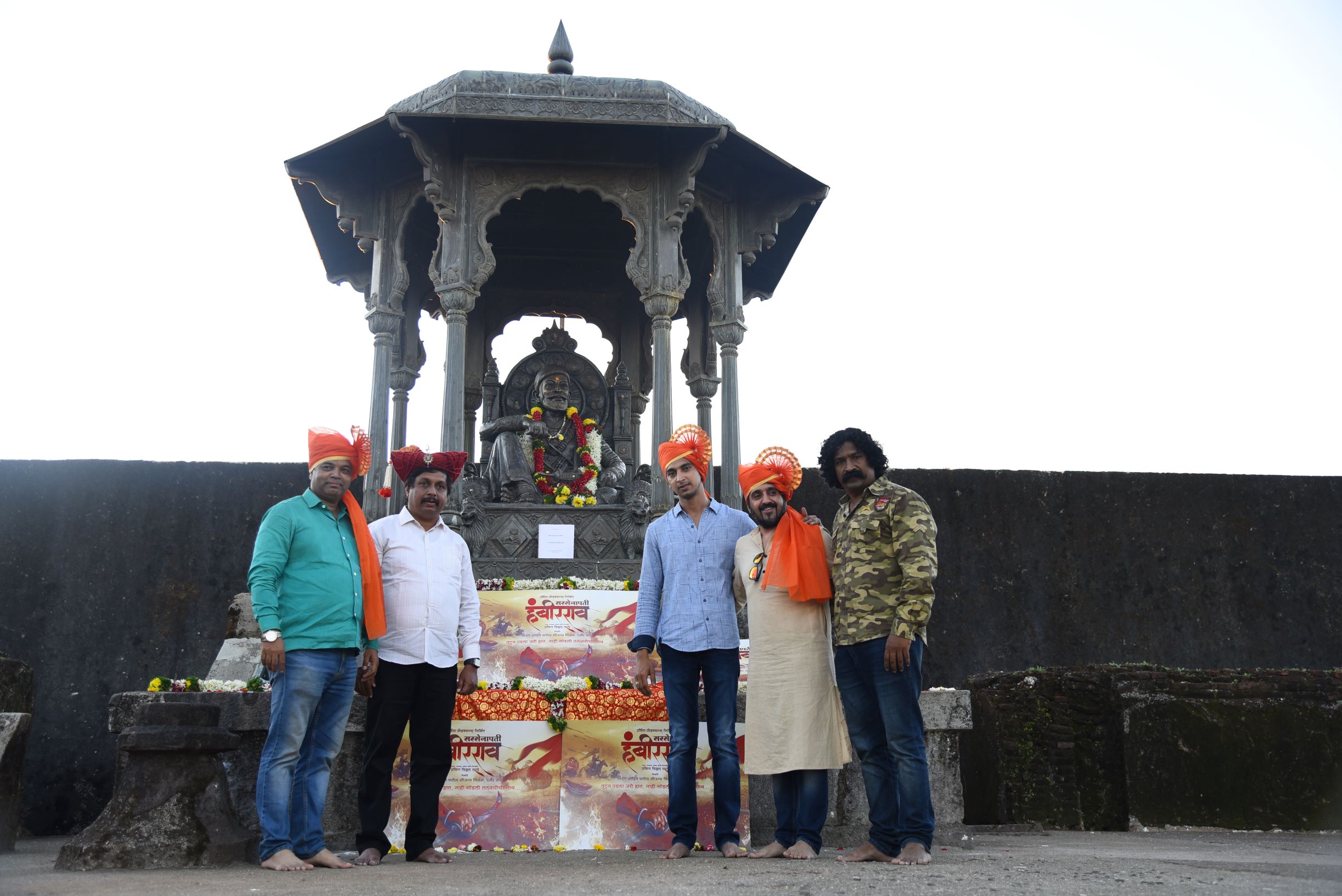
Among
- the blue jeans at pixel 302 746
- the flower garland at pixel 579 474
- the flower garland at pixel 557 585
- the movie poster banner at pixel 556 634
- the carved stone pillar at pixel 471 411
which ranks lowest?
the blue jeans at pixel 302 746

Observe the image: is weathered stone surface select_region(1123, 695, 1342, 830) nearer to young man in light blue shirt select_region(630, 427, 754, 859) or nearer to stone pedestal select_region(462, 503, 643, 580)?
young man in light blue shirt select_region(630, 427, 754, 859)

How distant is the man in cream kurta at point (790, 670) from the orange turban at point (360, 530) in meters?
1.72

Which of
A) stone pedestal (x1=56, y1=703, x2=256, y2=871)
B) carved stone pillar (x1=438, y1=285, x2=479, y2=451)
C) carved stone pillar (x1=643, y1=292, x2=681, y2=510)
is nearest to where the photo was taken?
stone pedestal (x1=56, y1=703, x2=256, y2=871)

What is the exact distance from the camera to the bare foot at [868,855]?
4484 mm

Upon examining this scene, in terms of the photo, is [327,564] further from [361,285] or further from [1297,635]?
[1297,635]

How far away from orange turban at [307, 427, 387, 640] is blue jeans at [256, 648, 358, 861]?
0.18 meters

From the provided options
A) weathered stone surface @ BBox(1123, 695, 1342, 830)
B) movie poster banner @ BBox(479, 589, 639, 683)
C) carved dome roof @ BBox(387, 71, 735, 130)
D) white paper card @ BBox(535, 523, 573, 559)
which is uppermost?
carved dome roof @ BBox(387, 71, 735, 130)

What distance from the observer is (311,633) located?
15.0 ft

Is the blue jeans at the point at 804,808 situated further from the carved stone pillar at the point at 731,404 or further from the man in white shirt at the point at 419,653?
the carved stone pillar at the point at 731,404

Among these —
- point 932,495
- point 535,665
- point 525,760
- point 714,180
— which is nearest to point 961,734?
point 932,495

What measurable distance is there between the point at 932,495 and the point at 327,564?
296 inches

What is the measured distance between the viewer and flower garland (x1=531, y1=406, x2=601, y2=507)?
9930mm

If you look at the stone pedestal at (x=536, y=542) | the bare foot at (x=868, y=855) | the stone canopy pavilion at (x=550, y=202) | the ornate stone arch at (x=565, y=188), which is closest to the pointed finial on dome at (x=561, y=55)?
the stone canopy pavilion at (x=550, y=202)

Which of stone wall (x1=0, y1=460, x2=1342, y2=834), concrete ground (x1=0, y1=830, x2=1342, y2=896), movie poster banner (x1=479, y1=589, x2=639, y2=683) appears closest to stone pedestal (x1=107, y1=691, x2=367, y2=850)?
concrete ground (x1=0, y1=830, x2=1342, y2=896)
